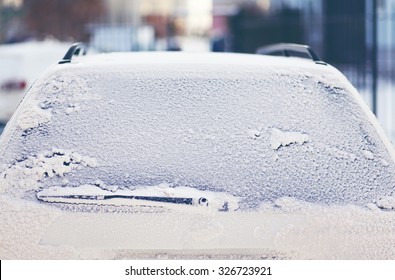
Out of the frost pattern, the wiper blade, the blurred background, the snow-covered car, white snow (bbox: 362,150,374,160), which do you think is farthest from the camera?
the blurred background

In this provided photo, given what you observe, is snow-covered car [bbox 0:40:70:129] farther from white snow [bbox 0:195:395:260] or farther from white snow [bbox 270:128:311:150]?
white snow [bbox 0:195:395:260]

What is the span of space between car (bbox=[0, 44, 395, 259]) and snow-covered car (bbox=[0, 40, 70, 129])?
400 inches

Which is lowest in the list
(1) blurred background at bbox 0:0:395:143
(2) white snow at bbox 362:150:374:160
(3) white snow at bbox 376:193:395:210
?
(1) blurred background at bbox 0:0:395:143

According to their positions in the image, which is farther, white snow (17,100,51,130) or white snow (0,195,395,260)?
white snow (17,100,51,130)

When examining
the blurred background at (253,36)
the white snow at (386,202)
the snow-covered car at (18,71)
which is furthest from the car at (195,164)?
the snow-covered car at (18,71)

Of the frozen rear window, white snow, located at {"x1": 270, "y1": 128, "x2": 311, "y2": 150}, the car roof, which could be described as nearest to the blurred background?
the car roof

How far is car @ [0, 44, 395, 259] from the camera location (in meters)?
3.20

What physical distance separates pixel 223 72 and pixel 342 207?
2.71 feet

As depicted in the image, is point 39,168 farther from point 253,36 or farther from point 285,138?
point 253,36

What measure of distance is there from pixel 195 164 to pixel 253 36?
1768 centimetres

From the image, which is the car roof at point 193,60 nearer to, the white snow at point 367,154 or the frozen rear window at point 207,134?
the frozen rear window at point 207,134

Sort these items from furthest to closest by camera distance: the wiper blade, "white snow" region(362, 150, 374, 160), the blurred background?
the blurred background
"white snow" region(362, 150, 374, 160)
the wiper blade

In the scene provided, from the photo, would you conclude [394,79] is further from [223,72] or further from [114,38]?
[223,72]
